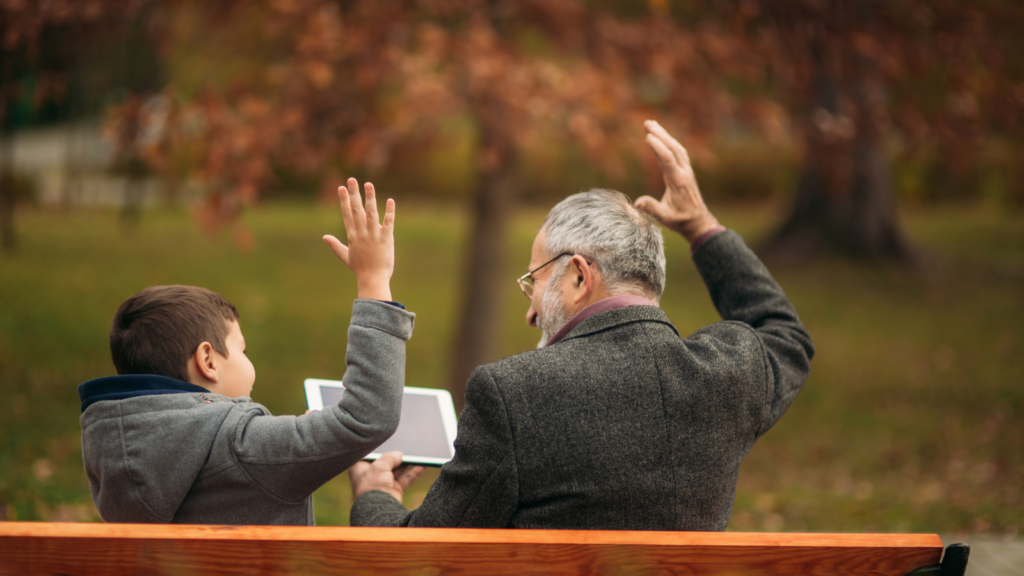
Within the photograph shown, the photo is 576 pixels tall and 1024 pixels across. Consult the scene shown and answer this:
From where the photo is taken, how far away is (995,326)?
11.1m

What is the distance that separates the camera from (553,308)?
6.57ft

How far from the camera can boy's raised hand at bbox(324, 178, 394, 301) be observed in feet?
5.78

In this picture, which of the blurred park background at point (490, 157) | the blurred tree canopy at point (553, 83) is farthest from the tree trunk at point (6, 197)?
the blurred tree canopy at point (553, 83)

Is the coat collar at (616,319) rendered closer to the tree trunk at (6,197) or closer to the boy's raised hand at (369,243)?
the boy's raised hand at (369,243)

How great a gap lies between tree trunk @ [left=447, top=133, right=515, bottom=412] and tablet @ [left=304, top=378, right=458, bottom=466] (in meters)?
4.73

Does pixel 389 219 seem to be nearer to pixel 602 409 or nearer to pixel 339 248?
pixel 339 248

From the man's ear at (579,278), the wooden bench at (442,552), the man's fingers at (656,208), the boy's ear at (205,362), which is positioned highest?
the man's fingers at (656,208)

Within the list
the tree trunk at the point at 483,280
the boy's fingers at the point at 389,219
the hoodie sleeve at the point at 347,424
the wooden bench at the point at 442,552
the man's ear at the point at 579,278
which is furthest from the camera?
the tree trunk at the point at 483,280

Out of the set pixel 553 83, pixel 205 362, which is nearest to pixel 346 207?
pixel 205 362

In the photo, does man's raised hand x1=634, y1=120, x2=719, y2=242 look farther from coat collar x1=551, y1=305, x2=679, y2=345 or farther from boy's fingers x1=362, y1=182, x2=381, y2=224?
boy's fingers x1=362, y1=182, x2=381, y2=224

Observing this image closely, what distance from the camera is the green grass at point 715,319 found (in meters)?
5.84

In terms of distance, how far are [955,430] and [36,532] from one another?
25.6 ft

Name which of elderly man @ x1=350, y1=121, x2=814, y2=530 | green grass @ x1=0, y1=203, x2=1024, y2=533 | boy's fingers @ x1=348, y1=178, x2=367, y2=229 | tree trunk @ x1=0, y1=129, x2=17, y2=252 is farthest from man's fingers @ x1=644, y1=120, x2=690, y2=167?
tree trunk @ x1=0, y1=129, x2=17, y2=252

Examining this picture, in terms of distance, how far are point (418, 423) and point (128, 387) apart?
79 centimetres
